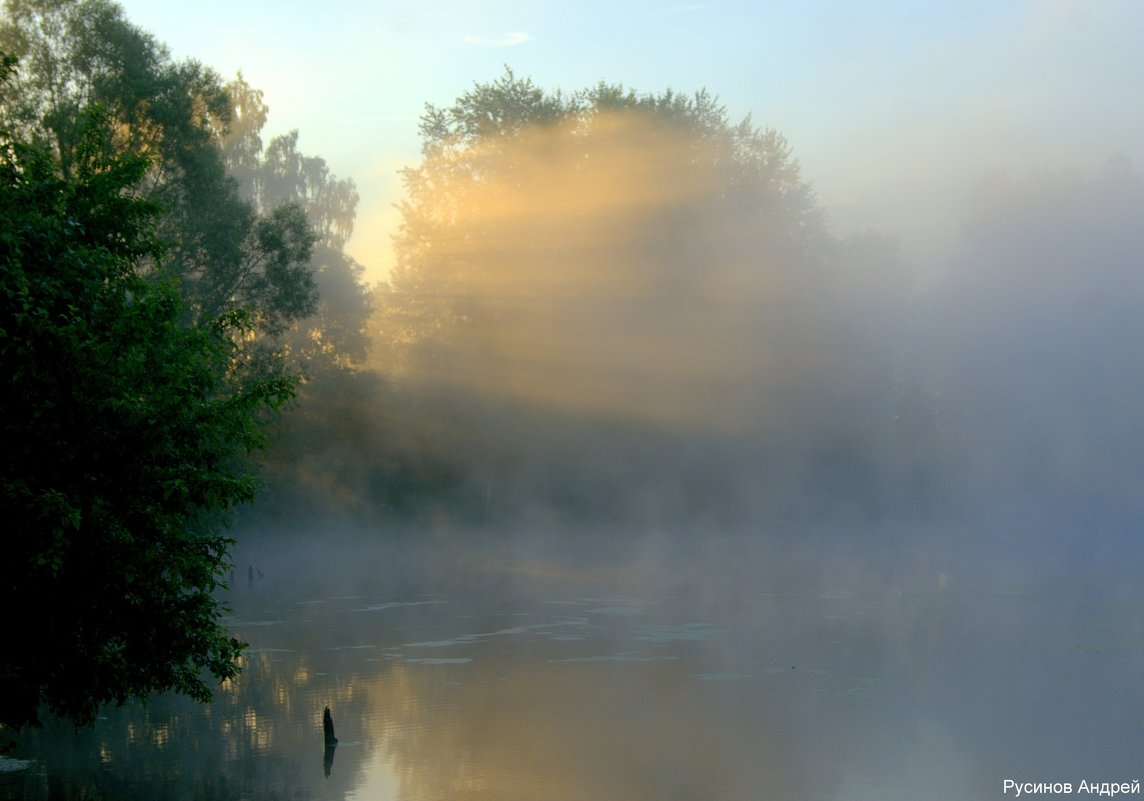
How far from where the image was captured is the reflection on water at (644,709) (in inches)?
880

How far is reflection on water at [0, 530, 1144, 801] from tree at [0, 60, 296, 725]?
652cm

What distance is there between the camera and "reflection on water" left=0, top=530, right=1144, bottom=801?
2234 cm

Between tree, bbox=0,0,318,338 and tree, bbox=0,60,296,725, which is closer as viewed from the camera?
tree, bbox=0,60,296,725

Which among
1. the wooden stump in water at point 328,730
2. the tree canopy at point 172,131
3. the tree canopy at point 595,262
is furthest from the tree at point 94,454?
the tree canopy at point 595,262

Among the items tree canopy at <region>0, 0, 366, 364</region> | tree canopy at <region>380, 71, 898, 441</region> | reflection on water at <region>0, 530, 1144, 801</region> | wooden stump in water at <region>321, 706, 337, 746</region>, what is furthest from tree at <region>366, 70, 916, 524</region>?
wooden stump in water at <region>321, 706, 337, 746</region>

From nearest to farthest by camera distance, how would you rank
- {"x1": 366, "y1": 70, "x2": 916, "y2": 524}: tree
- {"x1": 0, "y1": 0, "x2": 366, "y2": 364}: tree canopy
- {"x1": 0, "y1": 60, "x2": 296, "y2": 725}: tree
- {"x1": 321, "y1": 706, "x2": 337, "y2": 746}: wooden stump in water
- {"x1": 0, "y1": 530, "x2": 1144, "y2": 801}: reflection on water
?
{"x1": 0, "y1": 60, "x2": 296, "y2": 725}: tree → {"x1": 0, "y1": 530, "x2": 1144, "y2": 801}: reflection on water → {"x1": 321, "y1": 706, "x2": 337, "y2": 746}: wooden stump in water → {"x1": 0, "y1": 0, "x2": 366, "y2": 364}: tree canopy → {"x1": 366, "y1": 70, "x2": 916, "y2": 524}: tree

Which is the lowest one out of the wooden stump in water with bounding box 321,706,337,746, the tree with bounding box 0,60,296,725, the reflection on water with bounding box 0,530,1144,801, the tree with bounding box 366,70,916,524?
the reflection on water with bounding box 0,530,1144,801

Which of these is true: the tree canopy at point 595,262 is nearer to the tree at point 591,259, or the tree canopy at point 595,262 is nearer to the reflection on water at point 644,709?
the tree at point 591,259

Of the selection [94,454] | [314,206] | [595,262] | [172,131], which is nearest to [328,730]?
[94,454]

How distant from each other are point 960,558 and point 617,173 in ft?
93.1

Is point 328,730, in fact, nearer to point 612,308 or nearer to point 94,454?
point 94,454

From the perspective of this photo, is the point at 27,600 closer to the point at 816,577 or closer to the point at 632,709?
the point at 632,709

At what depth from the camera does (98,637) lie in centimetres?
1586

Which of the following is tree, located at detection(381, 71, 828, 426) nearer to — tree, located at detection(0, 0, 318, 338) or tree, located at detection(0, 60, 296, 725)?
tree, located at detection(0, 0, 318, 338)
